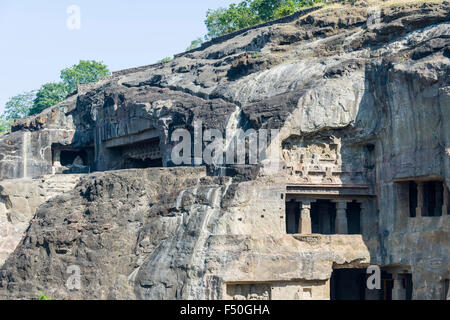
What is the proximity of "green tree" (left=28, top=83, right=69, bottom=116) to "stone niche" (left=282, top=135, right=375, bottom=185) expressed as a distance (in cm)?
3502

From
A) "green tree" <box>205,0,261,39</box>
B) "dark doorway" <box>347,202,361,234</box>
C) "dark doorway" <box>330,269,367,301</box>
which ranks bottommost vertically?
"dark doorway" <box>330,269,367,301</box>

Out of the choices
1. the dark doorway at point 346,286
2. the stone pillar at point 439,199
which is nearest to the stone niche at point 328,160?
the stone pillar at point 439,199

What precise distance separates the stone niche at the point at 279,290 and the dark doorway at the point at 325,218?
383cm

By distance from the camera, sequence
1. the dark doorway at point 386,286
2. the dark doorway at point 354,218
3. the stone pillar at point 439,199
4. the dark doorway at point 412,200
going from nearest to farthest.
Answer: the stone pillar at point 439,199 < the dark doorway at point 412,200 < the dark doorway at point 386,286 < the dark doorway at point 354,218

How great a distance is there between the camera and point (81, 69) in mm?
60531

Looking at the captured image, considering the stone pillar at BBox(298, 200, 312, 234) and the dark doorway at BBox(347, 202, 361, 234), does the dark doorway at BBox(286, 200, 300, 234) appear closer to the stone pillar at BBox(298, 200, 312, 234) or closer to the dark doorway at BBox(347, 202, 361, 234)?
the stone pillar at BBox(298, 200, 312, 234)

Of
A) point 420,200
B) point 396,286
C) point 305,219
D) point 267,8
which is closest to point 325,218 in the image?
point 305,219

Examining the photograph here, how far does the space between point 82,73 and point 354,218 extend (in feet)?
123

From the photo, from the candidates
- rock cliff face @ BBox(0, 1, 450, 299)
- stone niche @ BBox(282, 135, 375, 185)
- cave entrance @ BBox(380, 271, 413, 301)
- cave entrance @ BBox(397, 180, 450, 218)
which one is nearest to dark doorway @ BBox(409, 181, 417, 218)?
rock cliff face @ BBox(0, 1, 450, 299)

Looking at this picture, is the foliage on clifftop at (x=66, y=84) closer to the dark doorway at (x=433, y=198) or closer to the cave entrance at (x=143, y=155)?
the cave entrance at (x=143, y=155)

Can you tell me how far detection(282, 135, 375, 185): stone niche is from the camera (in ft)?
83.1

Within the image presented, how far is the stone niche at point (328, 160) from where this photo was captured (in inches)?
997

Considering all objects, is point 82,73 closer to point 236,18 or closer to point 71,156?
point 236,18

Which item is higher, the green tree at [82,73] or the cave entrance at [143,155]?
the green tree at [82,73]
